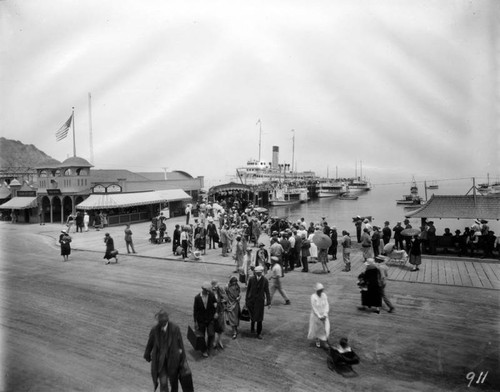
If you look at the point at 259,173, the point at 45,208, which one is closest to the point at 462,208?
the point at 45,208

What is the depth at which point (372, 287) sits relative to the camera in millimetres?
9320

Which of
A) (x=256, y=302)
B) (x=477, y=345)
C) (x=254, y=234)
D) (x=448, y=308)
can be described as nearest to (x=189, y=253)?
(x=254, y=234)

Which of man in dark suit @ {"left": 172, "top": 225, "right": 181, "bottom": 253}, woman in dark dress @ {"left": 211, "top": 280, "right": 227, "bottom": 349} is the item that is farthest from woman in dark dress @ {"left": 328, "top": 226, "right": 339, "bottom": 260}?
woman in dark dress @ {"left": 211, "top": 280, "right": 227, "bottom": 349}

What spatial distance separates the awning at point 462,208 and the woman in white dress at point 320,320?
10950 mm

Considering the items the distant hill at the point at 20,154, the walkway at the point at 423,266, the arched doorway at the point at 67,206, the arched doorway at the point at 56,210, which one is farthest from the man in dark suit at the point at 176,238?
the distant hill at the point at 20,154

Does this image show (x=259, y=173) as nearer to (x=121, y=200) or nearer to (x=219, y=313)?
(x=121, y=200)

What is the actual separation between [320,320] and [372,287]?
2564 millimetres

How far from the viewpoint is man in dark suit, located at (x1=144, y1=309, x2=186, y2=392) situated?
5492mm

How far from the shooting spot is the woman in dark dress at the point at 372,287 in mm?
9289

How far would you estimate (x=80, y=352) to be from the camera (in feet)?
24.0

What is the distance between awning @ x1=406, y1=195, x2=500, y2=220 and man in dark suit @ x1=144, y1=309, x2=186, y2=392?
13.9 meters

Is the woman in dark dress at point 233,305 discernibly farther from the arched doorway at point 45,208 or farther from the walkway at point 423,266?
the arched doorway at point 45,208

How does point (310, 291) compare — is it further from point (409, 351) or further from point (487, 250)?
point (487, 250)

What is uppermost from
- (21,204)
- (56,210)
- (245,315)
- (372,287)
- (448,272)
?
(21,204)
